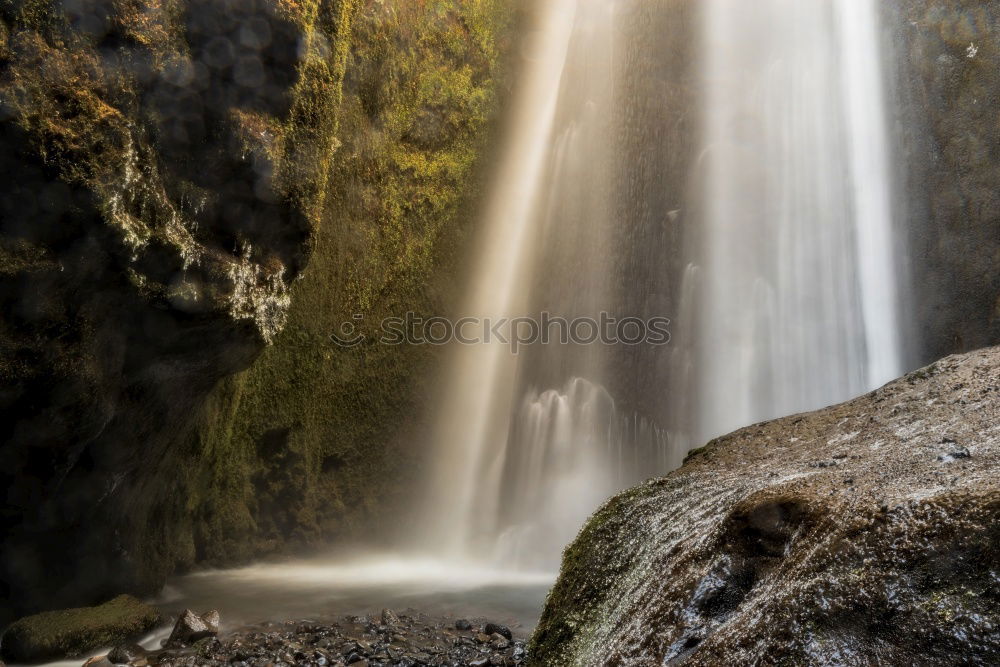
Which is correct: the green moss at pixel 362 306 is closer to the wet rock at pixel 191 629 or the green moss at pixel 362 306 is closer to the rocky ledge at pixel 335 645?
the wet rock at pixel 191 629

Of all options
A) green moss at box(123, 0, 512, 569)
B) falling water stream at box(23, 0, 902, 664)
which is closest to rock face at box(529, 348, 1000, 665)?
falling water stream at box(23, 0, 902, 664)

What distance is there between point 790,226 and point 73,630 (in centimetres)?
921

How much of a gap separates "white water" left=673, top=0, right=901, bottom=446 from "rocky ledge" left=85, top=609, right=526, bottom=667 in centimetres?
510

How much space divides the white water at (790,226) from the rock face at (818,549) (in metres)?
5.45

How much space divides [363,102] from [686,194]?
5.03 meters

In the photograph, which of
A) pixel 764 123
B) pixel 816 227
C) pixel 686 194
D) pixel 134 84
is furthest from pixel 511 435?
pixel 134 84

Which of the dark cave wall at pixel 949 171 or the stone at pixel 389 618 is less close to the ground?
the dark cave wall at pixel 949 171

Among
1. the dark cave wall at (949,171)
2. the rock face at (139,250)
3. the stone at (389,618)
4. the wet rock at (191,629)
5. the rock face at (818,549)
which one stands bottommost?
the wet rock at (191,629)

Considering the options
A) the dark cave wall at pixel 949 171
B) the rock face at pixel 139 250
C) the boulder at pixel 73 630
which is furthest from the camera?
→ the dark cave wall at pixel 949 171

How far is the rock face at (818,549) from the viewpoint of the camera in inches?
62.2

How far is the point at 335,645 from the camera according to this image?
196 inches

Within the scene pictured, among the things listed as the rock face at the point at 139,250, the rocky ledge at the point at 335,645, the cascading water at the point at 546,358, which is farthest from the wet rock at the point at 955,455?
the cascading water at the point at 546,358

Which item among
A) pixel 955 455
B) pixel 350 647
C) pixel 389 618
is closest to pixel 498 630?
pixel 389 618

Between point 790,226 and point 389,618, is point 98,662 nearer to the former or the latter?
point 389,618
